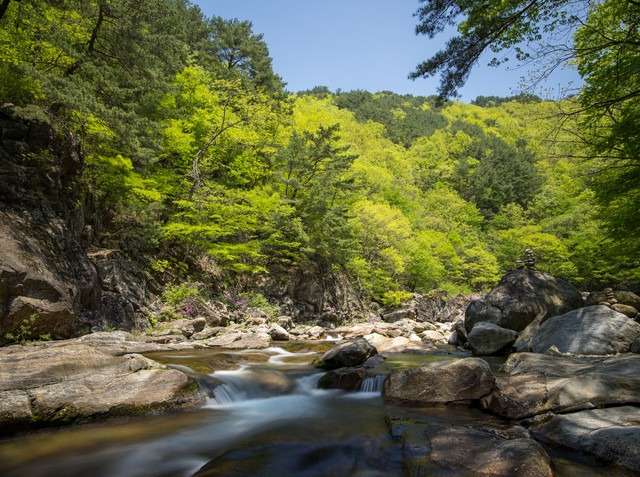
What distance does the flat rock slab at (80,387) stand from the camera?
4898mm

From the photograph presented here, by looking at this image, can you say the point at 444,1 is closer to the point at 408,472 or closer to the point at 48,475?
the point at 408,472

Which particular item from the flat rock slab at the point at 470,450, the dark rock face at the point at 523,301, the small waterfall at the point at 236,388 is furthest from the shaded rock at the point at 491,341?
the small waterfall at the point at 236,388

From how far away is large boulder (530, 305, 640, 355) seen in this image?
8172 millimetres

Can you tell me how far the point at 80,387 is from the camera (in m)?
5.42

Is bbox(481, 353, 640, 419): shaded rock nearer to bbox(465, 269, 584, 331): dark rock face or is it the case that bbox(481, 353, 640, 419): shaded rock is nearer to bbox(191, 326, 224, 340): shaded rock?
bbox(465, 269, 584, 331): dark rock face

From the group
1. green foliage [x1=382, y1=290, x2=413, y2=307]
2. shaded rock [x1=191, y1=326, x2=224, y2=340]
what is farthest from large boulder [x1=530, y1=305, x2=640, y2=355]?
green foliage [x1=382, y1=290, x2=413, y2=307]

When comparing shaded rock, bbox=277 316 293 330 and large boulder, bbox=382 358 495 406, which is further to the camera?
shaded rock, bbox=277 316 293 330

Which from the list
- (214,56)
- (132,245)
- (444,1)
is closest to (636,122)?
(444,1)

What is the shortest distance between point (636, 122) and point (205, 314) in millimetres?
15168

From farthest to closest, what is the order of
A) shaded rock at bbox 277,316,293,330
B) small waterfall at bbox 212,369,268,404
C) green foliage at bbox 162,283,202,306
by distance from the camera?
Result: shaded rock at bbox 277,316,293,330
green foliage at bbox 162,283,202,306
small waterfall at bbox 212,369,268,404

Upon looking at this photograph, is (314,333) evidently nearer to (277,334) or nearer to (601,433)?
(277,334)

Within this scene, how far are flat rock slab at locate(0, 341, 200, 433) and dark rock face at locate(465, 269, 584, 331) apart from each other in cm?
1184

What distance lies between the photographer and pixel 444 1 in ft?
18.1

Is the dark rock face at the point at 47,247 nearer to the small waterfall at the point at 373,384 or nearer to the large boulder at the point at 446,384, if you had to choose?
the small waterfall at the point at 373,384
